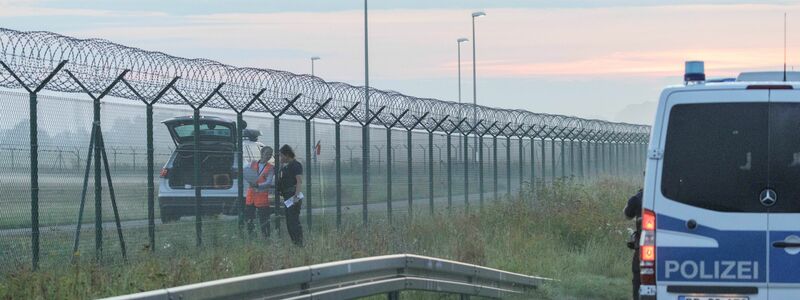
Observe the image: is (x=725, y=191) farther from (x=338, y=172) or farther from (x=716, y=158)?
(x=338, y=172)

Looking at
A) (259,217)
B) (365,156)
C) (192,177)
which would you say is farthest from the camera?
(365,156)

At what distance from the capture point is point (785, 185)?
9.24 metres

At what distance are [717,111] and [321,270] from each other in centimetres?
280

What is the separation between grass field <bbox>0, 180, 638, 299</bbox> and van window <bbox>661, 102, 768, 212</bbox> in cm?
413

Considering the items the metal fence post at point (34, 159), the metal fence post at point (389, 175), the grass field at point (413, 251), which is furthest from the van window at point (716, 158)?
the metal fence post at point (389, 175)

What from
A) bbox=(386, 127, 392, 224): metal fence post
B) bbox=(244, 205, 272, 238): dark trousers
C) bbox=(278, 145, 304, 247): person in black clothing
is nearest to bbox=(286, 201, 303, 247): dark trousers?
bbox=(278, 145, 304, 247): person in black clothing

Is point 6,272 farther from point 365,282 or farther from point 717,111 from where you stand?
point 717,111

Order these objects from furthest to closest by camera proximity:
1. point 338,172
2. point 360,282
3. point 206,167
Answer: point 338,172 < point 206,167 < point 360,282

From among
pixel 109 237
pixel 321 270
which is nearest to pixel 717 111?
pixel 321 270

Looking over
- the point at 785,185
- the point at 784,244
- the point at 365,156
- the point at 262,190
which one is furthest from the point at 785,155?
the point at 365,156

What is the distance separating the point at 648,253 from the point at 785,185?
95 cm

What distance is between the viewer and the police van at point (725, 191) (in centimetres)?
922

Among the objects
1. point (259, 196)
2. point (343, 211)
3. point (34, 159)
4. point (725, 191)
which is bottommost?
point (343, 211)

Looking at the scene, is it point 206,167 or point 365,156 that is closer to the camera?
point 206,167
